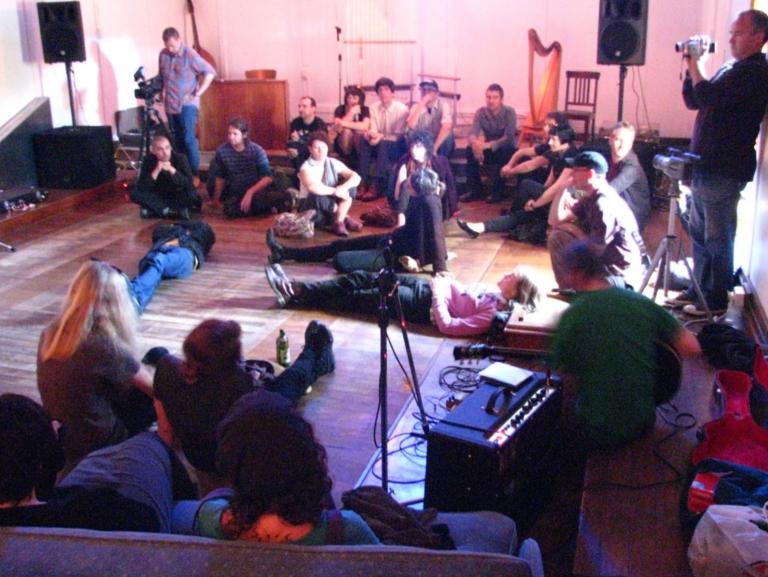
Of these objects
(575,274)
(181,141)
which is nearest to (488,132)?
(181,141)

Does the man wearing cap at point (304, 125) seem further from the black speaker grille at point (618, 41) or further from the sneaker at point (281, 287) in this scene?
the sneaker at point (281, 287)

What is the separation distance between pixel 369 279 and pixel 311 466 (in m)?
3.39

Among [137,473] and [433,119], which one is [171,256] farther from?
[433,119]

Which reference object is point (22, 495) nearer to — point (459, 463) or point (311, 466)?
point (311, 466)

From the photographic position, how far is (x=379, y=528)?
6.93ft

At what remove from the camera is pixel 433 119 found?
8672mm

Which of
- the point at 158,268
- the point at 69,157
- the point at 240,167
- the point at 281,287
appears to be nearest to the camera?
the point at 281,287

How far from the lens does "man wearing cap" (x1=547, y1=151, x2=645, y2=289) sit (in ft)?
16.0

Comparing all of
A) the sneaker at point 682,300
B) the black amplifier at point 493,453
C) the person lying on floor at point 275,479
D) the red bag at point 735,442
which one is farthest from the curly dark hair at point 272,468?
the sneaker at point 682,300

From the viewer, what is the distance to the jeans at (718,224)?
4.78 meters

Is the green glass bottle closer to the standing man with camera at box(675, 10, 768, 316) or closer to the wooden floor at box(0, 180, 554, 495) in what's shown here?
the wooden floor at box(0, 180, 554, 495)

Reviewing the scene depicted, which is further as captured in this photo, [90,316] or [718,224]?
[718,224]

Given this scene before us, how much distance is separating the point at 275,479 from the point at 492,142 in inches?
274

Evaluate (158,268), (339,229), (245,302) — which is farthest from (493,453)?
(339,229)
